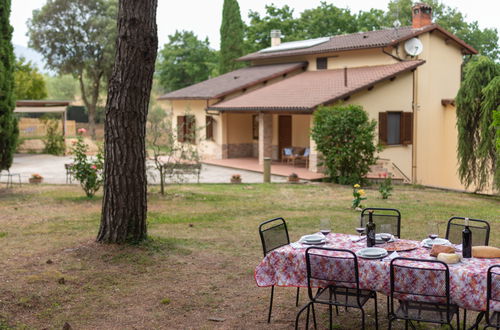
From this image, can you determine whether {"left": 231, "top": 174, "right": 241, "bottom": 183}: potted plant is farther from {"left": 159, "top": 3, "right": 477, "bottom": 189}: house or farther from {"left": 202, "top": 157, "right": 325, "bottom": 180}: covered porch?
{"left": 159, "top": 3, "right": 477, "bottom": 189}: house

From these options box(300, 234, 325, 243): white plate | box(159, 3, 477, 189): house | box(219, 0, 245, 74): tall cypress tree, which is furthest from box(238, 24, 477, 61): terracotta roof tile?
box(300, 234, 325, 243): white plate

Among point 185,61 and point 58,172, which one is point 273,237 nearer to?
point 58,172

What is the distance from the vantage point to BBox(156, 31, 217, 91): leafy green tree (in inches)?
1666

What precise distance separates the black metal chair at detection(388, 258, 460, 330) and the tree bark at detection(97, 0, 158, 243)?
4155mm

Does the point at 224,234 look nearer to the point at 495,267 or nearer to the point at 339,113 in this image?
the point at 495,267

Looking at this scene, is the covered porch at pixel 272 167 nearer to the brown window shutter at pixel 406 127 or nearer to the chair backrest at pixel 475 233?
the brown window shutter at pixel 406 127

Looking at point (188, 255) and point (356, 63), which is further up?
point (356, 63)

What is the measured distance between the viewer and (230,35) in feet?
115

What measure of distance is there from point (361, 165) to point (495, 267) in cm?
1342

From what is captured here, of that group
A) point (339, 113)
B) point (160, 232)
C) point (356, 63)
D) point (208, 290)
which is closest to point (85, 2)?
point (356, 63)

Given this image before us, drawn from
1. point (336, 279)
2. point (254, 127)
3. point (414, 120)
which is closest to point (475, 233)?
point (336, 279)

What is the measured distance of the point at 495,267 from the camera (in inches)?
180

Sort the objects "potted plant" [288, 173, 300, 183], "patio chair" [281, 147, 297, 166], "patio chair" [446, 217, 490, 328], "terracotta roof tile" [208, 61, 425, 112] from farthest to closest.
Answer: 1. "patio chair" [281, 147, 297, 166]
2. "terracotta roof tile" [208, 61, 425, 112]
3. "potted plant" [288, 173, 300, 183]
4. "patio chair" [446, 217, 490, 328]

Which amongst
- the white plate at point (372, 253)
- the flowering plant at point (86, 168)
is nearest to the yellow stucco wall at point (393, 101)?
the flowering plant at point (86, 168)
